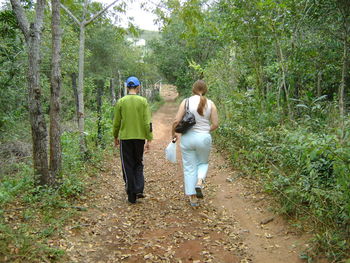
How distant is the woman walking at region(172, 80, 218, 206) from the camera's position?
4770mm

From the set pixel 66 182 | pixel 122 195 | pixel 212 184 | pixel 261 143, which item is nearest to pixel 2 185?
pixel 66 182

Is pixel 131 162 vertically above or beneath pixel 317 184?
beneath

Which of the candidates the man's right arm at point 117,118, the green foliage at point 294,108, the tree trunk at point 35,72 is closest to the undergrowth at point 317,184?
the green foliage at point 294,108

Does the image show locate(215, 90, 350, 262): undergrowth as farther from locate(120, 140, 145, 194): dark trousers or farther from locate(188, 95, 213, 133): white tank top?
locate(120, 140, 145, 194): dark trousers

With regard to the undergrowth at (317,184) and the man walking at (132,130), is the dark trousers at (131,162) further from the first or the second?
the undergrowth at (317,184)

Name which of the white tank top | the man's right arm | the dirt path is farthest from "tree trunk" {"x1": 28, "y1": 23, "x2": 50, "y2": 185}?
the white tank top

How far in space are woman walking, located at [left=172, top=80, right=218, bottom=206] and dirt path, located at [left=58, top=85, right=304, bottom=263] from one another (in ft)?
1.36

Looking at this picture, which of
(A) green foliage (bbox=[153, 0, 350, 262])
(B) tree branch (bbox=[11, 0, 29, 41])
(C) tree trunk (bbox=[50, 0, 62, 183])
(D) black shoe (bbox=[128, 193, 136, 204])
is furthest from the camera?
(D) black shoe (bbox=[128, 193, 136, 204])

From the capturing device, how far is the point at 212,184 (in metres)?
6.24

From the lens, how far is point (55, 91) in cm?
459

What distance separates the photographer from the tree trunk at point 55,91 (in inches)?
179

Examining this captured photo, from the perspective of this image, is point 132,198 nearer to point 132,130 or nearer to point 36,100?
point 132,130

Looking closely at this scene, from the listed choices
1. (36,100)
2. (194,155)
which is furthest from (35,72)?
(194,155)

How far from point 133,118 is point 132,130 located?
0.62 ft
